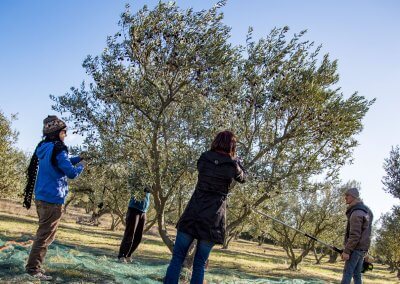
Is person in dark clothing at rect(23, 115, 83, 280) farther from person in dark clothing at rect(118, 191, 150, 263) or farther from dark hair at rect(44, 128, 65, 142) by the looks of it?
person in dark clothing at rect(118, 191, 150, 263)

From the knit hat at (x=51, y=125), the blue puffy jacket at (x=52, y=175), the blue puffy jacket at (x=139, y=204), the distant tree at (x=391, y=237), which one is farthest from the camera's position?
the distant tree at (x=391, y=237)

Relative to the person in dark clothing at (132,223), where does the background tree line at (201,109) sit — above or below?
above

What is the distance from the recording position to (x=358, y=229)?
8508 millimetres

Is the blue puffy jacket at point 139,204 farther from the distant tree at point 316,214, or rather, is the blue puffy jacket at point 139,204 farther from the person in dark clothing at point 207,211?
the distant tree at point 316,214

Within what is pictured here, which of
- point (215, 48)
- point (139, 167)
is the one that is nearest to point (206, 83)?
point (215, 48)

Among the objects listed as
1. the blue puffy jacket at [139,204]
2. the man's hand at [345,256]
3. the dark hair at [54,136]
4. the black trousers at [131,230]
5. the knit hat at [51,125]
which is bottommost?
the black trousers at [131,230]

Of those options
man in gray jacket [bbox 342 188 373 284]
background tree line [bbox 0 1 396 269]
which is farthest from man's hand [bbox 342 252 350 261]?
background tree line [bbox 0 1 396 269]

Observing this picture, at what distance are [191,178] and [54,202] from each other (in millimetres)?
7813

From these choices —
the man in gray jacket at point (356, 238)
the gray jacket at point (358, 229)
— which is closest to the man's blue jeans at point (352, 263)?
the man in gray jacket at point (356, 238)

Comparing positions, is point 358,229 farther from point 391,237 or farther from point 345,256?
point 391,237

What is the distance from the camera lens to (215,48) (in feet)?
37.9

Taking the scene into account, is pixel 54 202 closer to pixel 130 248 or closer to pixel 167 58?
pixel 130 248

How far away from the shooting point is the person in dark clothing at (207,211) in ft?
18.7

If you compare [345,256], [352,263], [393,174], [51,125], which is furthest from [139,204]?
[393,174]
